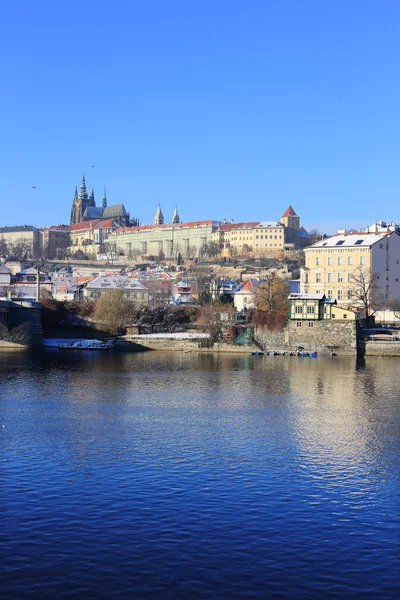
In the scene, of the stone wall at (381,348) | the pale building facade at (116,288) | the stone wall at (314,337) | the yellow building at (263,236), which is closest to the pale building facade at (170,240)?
the yellow building at (263,236)

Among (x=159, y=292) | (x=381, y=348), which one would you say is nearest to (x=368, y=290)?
(x=381, y=348)

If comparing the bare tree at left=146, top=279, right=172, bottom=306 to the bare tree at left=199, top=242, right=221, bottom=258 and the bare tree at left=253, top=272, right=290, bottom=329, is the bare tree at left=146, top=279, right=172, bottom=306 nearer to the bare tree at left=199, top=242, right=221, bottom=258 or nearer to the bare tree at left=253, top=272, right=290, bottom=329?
the bare tree at left=253, top=272, right=290, bottom=329

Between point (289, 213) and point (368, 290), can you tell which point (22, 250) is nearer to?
point (289, 213)

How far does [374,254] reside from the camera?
6072cm

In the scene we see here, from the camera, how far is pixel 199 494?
52.5 ft

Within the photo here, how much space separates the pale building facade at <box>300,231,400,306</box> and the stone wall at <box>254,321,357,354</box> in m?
10.9

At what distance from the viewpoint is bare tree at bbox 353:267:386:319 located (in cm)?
5694

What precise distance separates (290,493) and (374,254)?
46.4 metres

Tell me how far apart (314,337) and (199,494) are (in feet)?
112

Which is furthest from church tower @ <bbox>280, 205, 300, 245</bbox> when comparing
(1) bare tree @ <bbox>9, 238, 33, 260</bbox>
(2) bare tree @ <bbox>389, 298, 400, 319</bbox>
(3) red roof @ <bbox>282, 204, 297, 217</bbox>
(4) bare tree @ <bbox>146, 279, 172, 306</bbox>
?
(2) bare tree @ <bbox>389, 298, 400, 319</bbox>

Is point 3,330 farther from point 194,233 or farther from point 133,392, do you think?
point 194,233

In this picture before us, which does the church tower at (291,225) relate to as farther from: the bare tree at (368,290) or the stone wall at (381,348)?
the stone wall at (381,348)

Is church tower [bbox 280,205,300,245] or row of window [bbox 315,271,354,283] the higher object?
church tower [bbox 280,205,300,245]

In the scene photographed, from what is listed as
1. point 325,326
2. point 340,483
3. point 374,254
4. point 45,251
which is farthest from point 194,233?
point 340,483
